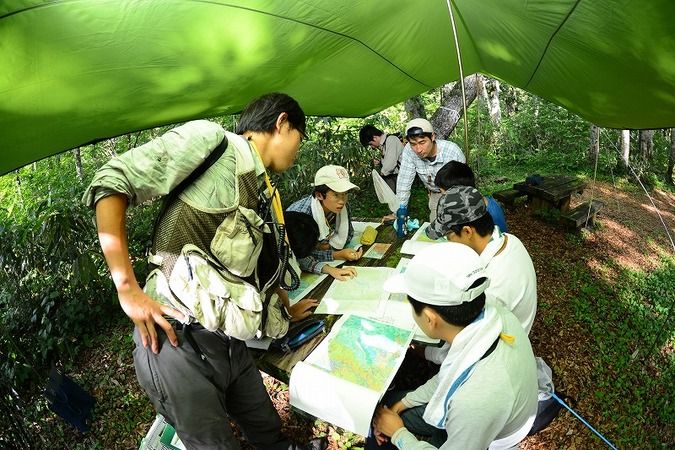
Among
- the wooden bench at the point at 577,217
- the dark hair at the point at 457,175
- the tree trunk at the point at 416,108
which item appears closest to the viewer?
the dark hair at the point at 457,175

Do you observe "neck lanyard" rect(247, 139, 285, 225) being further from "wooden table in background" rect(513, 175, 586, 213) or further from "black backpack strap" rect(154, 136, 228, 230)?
"wooden table in background" rect(513, 175, 586, 213)

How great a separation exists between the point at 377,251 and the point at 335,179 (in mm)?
704

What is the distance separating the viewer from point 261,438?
6.79 ft

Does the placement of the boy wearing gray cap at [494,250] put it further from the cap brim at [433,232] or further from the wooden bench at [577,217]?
the wooden bench at [577,217]

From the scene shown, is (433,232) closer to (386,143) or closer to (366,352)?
(366,352)

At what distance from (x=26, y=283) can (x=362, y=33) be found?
4151 mm

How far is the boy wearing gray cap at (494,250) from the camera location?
6.38 feet

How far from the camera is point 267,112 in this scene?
1559 mm

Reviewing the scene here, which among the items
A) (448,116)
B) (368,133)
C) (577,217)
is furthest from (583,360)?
(448,116)

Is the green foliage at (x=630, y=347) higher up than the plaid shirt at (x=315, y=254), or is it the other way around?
the plaid shirt at (x=315, y=254)

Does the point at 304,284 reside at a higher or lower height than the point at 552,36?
lower

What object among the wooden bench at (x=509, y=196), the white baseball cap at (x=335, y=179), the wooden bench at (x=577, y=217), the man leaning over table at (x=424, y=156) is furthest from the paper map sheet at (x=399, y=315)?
the wooden bench at (x=509, y=196)

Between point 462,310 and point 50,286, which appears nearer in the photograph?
point 462,310

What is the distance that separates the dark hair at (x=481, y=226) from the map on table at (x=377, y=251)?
812 millimetres
